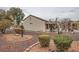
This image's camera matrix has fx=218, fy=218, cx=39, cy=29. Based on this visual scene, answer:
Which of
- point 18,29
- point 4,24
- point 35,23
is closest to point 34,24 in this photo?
point 35,23

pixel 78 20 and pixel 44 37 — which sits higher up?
pixel 78 20

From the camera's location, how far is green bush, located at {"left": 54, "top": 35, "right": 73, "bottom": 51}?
289cm

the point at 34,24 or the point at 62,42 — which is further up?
the point at 34,24

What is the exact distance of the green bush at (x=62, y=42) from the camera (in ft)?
9.47

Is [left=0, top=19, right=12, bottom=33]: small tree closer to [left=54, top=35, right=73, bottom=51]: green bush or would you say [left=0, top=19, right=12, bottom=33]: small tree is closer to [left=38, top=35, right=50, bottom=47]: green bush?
[left=38, top=35, right=50, bottom=47]: green bush

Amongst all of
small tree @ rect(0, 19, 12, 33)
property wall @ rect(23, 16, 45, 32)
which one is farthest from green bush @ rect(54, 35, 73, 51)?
small tree @ rect(0, 19, 12, 33)

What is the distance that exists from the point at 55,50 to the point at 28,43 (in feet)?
1.23

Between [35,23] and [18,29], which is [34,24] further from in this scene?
[18,29]

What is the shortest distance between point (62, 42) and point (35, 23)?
1.44 ft

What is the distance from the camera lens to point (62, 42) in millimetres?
2896

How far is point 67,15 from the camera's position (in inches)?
115

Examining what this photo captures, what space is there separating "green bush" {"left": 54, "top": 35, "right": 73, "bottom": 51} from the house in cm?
20
